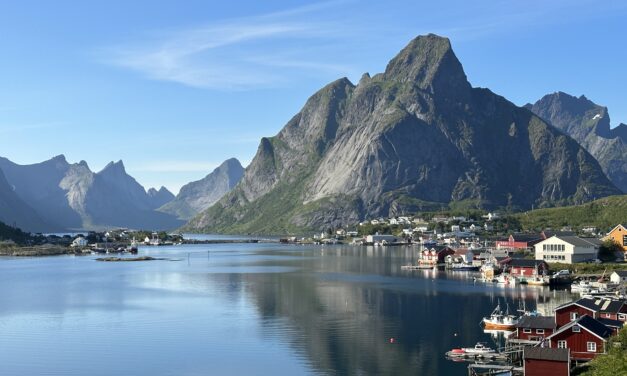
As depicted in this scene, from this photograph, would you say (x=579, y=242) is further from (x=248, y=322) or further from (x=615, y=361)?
(x=615, y=361)

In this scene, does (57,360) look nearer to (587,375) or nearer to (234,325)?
(234,325)

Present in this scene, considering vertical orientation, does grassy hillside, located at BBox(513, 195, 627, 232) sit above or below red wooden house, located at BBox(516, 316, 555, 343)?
above

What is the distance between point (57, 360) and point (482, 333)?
107 ft

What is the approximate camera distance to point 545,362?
125ft

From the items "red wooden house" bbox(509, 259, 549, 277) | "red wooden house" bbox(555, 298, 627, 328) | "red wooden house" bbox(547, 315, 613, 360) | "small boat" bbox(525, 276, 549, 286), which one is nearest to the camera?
"red wooden house" bbox(547, 315, 613, 360)

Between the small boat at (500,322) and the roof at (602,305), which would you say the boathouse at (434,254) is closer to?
the small boat at (500,322)

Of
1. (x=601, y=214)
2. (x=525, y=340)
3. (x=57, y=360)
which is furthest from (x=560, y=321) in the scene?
(x=601, y=214)

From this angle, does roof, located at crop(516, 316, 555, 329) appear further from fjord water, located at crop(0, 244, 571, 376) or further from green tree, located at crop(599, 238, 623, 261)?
green tree, located at crop(599, 238, 623, 261)

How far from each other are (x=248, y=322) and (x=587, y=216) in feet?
400

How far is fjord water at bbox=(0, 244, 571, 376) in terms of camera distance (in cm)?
4669

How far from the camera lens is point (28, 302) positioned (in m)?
80.0

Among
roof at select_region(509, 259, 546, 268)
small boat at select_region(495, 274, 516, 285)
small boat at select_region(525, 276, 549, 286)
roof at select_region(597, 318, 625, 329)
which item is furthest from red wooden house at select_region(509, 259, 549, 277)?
roof at select_region(597, 318, 625, 329)

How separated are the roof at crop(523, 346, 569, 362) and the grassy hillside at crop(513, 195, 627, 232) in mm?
116404

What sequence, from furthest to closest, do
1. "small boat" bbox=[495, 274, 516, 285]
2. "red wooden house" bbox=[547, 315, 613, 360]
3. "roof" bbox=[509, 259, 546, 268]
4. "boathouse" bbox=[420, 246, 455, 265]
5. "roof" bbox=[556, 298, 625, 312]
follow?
"boathouse" bbox=[420, 246, 455, 265], "roof" bbox=[509, 259, 546, 268], "small boat" bbox=[495, 274, 516, 285], "roof" bbox=[556, 298, 625, 312], "red wooden house" bbox=[547, 315, 613, 360]
